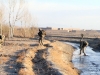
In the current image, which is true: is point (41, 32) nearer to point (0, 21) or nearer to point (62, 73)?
point (62, 73)

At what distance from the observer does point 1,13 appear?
71.6m

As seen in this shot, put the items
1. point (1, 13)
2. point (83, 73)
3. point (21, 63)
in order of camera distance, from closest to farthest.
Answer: point (21, 63) → point (83, 73) → point (1, 13)

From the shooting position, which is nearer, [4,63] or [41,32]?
[4,63]

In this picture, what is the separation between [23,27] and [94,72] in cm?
6657

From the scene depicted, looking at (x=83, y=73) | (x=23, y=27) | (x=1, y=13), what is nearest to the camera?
(x=83, y=73)

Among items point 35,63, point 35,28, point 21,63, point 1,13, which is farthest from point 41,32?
point 35,28

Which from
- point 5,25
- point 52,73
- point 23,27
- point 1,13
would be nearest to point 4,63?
point 52,73

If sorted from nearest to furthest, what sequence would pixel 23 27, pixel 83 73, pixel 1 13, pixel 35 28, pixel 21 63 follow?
pixel 21 63, pixel 83 73, pixel 1 13, pixel 23 27, pixel 35 28

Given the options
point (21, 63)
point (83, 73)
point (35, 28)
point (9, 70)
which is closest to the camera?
point (9, 70)

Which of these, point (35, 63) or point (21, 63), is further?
point (35, 63)

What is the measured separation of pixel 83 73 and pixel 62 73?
5255mm

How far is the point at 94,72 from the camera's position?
26203 mm

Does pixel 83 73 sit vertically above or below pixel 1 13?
below

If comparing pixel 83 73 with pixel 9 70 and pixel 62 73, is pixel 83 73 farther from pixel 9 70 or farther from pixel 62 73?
pixel 9 70
